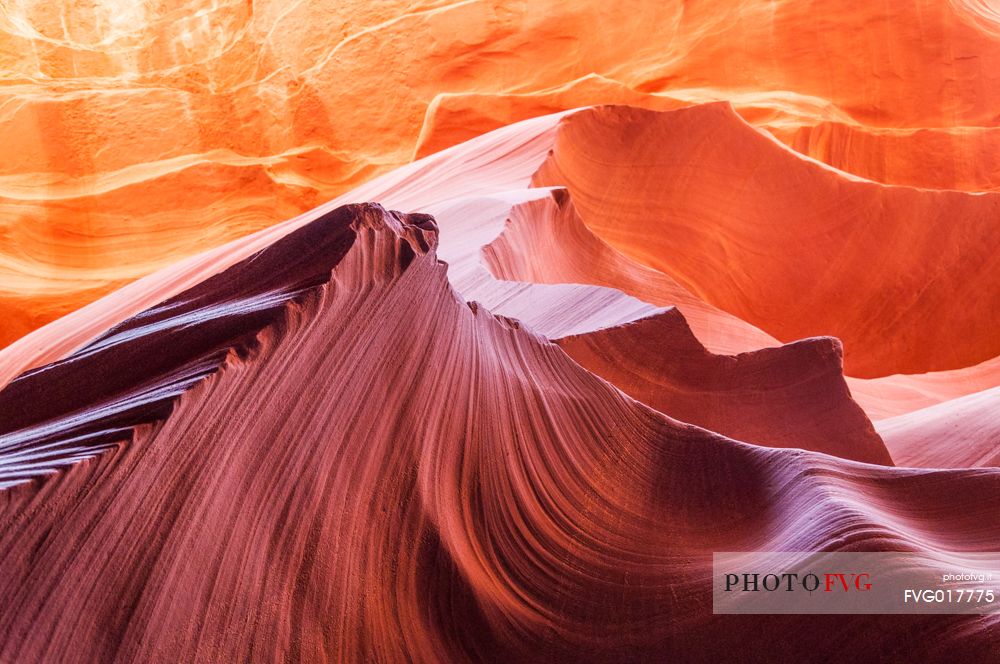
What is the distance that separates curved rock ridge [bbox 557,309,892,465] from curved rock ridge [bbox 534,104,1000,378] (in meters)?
1.21

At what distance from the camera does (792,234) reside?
11.2 feet

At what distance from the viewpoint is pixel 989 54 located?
213 inches

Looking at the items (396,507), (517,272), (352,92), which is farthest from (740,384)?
(352,92)

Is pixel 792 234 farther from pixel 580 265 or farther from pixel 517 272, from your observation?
pixel 517 272

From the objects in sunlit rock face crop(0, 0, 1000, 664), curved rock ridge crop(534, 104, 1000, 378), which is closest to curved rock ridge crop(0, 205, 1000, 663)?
sunlit rock face crop(0, 0, 1000, 664)

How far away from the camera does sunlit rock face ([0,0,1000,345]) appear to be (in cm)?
511

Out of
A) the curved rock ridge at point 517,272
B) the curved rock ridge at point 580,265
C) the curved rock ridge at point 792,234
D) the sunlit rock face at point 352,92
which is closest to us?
the curved rock ridge at point 517,272

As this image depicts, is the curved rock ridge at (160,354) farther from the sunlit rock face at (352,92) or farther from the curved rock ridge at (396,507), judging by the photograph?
the sunlit rock face at (352,92)

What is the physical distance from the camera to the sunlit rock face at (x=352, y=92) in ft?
16.8

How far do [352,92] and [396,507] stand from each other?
5679 millimetres

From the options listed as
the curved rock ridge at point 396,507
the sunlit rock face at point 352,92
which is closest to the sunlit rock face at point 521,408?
the curved rock ridge at point 396,507

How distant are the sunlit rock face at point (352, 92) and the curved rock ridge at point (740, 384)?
333 centimetres

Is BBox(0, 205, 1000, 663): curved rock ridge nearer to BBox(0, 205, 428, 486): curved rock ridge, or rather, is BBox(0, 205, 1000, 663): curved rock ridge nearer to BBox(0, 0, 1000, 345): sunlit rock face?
BBox(0, 205, 428, 486): curved rock ridge

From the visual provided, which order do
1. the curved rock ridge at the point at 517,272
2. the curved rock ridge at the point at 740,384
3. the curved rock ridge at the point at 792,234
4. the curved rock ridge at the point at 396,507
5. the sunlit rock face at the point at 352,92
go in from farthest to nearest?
the sunlit rock face at the point at 352,92, the curved rock ridge at the point at 792,234, the curved rock ridge at the point at 517,272, the curved rock ridge at the point at 740,384, the curved rock ridge at the point at 396,507
